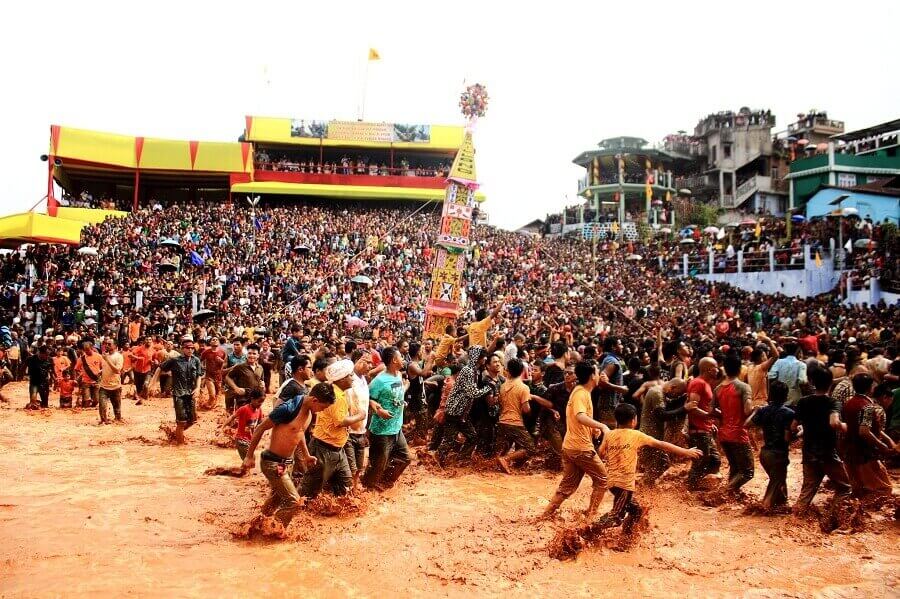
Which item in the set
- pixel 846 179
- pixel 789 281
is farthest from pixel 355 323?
pixel 846 179

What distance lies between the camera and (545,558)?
6.07 metres

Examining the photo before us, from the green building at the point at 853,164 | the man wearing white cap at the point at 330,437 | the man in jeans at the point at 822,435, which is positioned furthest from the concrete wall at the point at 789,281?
the man wearing white cap at the point at 330,437

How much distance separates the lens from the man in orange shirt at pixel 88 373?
13.4 meters

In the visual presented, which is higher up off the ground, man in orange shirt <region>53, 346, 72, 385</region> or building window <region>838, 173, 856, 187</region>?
building window <region>838, 173, 856, 187</region>

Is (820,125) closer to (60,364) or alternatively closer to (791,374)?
(791,374)

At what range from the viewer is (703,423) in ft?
25.7

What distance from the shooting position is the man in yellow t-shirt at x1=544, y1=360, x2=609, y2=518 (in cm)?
656

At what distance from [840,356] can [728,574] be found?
5551 millimetres

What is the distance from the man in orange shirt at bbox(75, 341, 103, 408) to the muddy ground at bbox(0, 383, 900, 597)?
485cm

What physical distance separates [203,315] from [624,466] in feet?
60.4

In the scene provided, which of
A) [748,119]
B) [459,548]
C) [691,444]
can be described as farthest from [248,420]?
[748,119]

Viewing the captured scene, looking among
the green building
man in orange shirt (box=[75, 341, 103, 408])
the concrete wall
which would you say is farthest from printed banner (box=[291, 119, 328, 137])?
man in orange shirt (box=[75, 341, 103, 408])

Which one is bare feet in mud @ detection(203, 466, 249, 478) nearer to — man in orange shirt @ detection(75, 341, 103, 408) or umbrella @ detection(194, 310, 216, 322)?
man in orange shirt @ detection(75, 341, 103, 408)

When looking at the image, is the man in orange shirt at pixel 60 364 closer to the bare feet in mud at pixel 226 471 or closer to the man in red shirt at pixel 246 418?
the bare feet in mud at pixel 226 471
